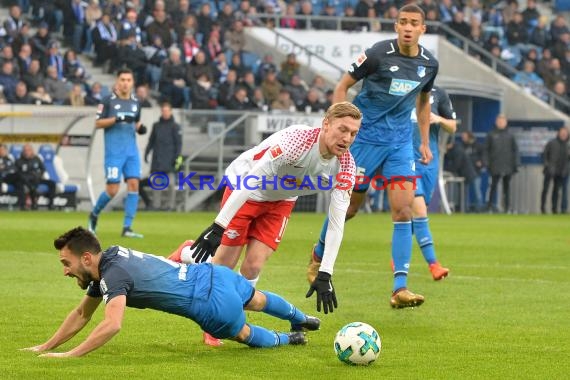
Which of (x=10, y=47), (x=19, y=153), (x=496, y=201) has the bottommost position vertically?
(x=496, y=201)

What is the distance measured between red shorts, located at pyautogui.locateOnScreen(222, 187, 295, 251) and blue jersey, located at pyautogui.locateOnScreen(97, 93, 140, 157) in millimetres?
9267

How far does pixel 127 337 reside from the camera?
8.81 m

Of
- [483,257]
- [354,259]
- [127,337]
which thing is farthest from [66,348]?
[483,257]

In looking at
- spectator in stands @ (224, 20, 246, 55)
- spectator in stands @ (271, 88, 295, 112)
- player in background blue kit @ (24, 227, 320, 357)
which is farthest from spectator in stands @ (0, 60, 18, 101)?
player in background blue kit @ (24, 227, 320, 357)

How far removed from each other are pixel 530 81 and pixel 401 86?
25.4 metres

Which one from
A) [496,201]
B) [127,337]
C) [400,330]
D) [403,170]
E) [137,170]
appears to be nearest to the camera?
[127,337]

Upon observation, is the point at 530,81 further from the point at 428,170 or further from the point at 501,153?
the point at 428,170

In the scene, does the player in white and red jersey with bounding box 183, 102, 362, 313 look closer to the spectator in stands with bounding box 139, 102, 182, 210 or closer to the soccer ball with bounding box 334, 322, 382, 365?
the soccer ball with bounding box 334, 322, 382, 365

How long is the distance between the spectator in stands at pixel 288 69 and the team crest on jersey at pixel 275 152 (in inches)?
899

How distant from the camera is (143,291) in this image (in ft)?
25.2

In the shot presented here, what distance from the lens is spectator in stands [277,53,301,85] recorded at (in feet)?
103

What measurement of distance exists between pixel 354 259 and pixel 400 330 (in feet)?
21.7

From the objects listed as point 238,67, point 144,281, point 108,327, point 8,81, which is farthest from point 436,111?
point 238,67

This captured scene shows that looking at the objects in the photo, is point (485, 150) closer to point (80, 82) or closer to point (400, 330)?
point (80, 82)
